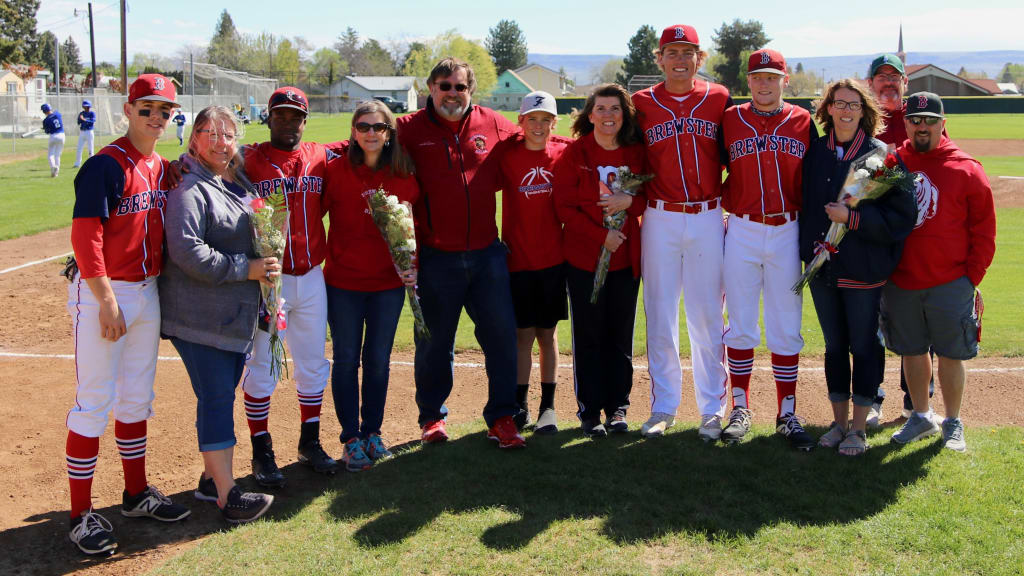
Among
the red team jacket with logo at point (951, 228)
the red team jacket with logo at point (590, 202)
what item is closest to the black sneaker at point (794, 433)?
the red team jacket with logo at point (951, 228)

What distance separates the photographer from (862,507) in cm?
420

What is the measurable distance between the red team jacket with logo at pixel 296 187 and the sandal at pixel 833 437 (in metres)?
3.30

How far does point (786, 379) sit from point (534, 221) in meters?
1.92

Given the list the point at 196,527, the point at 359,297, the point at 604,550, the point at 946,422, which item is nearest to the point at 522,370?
the point at 359,297

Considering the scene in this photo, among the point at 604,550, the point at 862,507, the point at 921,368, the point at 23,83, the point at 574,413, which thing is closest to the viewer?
the point at 604,550

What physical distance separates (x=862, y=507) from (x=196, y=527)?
3.52m

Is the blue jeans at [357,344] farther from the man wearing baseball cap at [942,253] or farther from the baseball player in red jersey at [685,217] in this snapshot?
the man wearing baseball cap at [942,253]

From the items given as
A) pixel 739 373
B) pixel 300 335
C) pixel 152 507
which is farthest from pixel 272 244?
pixel 739 373

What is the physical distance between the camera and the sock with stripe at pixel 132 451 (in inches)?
169

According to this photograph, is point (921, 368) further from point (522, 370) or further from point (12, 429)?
point (12, 429)

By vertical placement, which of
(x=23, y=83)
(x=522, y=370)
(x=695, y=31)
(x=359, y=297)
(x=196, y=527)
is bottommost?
(x=196, y=527)

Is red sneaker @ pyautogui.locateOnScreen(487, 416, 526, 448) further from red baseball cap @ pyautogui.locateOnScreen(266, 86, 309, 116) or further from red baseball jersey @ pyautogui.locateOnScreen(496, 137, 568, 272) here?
red baseball cap @ pyautogui.locateOnScreen(266, 86, 309, 116)

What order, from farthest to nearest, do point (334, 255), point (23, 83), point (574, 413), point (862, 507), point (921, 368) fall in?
point (23, 83) < point (574, 413) < point (921, 368) < point (334, 255) < point (862, 507)

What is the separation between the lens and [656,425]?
207 inches
